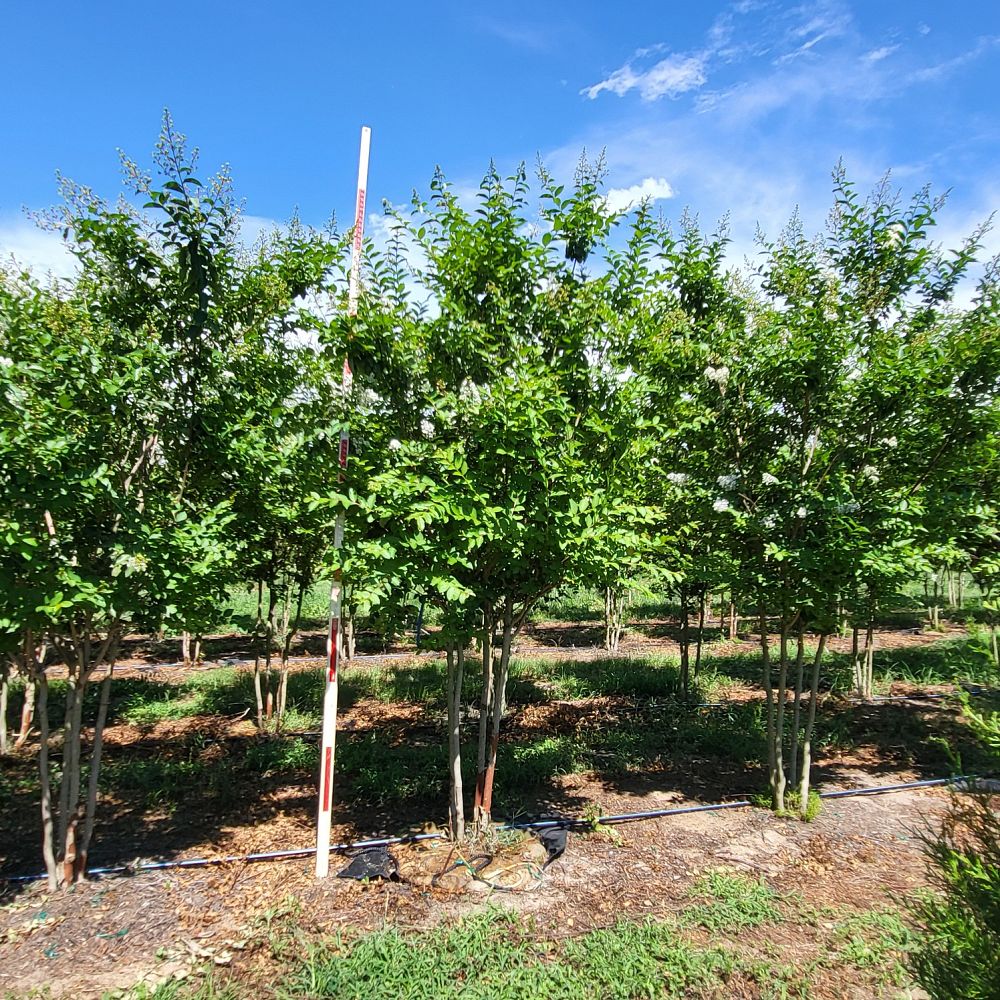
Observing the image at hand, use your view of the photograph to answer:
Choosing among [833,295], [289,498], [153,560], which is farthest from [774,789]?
[153,560]

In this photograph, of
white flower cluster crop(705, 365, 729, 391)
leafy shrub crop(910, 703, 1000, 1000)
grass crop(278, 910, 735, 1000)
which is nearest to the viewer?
leafy shrub crop(910, 703, 1000, 1000)

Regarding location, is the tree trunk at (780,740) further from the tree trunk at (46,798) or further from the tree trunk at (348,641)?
the tree trunk at (348,641)

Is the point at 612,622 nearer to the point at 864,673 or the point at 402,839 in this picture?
the point at 864,673

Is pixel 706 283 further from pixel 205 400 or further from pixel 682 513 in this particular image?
pixel 205 400

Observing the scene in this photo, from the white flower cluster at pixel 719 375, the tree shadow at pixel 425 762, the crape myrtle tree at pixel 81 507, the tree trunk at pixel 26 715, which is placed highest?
the white flower cluster at pixel 719 375

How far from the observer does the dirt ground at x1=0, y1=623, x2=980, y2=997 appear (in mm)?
3418

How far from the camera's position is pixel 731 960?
3369 mm

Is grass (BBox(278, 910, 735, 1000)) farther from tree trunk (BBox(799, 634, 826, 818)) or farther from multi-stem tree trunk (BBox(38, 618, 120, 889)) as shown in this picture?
tree trunk (BBox(799, 634, 826, 818))

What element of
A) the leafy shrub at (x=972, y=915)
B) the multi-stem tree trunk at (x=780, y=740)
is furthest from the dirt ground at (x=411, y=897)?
the leafy shrub at (x=972, y=915)

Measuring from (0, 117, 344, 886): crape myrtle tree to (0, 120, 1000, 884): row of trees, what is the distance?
20mm

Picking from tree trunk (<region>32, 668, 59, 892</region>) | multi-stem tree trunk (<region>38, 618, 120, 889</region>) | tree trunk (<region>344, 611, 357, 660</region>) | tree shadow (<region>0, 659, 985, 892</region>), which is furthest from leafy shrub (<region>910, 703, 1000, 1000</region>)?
tree trunk (<region>344, 611, 357, 660</region>)

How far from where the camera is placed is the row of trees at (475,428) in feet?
11.6

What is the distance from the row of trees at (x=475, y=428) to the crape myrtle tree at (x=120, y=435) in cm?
2

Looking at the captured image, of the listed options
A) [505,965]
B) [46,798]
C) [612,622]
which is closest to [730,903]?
[505,965]
